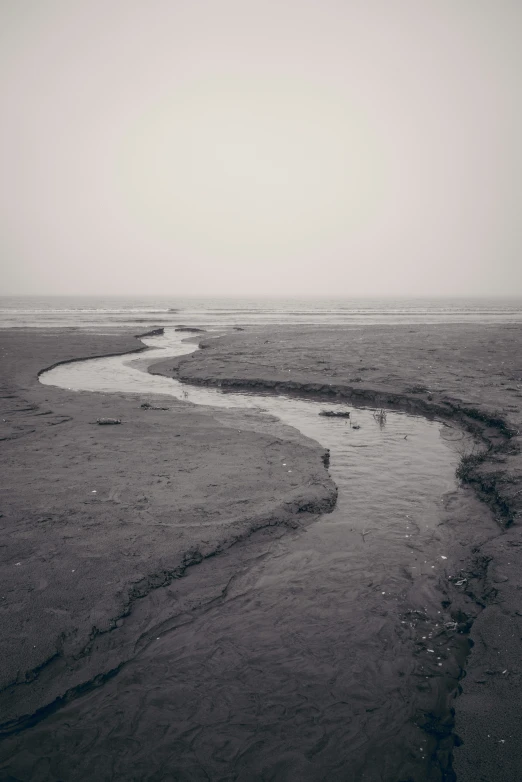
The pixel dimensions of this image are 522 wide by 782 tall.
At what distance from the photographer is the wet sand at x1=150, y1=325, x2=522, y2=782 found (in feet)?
12.5

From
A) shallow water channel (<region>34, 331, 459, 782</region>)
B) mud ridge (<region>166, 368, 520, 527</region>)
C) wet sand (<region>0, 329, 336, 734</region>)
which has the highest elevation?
mud ridge (<region>166, 368, 520, 527</region>)

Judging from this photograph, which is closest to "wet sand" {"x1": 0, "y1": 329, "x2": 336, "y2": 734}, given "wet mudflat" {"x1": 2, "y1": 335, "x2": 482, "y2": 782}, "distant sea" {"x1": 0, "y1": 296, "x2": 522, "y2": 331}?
"wet mudflat" {"x1": 2, "y1": 335, "x2": 482, "y2": 782}

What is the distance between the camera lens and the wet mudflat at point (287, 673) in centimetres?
359

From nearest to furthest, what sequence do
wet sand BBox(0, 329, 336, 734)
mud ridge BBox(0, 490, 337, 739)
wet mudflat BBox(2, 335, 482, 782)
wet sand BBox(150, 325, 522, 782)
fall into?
wet mudflat BBox(2, 335, 482, 782), wet sand BBox(150, 325, 522, 782), mud ridge BBox(0, 490, 337, 739), wet sand BBox(0, 329, 336, 734)

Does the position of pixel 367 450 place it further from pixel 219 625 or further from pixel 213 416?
pixel 219 625

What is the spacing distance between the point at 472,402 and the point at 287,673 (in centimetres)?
1099

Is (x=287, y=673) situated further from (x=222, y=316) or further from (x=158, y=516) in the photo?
(x=222, y=316)

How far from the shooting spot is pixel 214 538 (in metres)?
6.43

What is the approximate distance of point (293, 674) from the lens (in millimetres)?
4430

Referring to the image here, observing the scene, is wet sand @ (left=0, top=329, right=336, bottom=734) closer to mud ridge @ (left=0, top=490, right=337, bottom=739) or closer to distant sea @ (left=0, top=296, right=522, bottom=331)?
mud ridge @ (left=0, top=490, right=337, bottom=739)

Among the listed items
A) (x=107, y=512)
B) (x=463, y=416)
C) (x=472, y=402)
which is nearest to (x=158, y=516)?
(x=107, y=512)

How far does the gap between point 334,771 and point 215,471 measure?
5.67 metres

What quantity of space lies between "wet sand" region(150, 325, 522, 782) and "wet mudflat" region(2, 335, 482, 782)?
1.04ft

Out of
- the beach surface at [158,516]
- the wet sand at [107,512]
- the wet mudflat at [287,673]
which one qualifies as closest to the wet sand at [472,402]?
the beach surface at [158,516]
